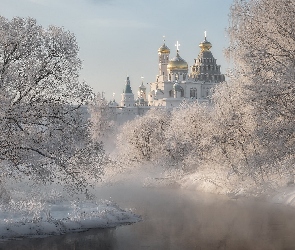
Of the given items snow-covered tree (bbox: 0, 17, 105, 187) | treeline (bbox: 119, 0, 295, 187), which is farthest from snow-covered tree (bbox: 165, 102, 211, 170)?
snow-covered tree (bbox: 0, 17, 105, 187)

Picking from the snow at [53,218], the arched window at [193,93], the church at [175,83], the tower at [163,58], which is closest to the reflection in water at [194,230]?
the snow at [53,218]

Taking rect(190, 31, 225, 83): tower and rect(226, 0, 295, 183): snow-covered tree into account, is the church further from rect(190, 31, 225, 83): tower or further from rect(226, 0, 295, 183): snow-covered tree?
rect(226, 0, 295, 183): snow-covered tree

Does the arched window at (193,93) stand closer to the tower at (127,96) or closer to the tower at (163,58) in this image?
the tower at (163,58)

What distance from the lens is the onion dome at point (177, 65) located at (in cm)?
10744

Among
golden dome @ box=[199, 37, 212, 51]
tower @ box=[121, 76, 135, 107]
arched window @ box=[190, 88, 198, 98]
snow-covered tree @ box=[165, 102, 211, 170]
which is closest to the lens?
snow-covered tree @ box=[165, 102, 211, 170]

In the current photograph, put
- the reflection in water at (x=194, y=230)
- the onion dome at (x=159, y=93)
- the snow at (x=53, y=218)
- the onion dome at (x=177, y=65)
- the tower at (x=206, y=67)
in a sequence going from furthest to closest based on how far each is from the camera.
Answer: the tower at (x=206, y=67) < the onion dome at (x=177, y=65) < the onion dome at (x=159, y=93) < the snow at (x=53, y=218) < the reflection in water at (x=194, y=230)

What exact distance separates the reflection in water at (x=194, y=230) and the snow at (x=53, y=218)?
52cm

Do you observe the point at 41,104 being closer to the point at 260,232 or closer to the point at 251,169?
the point at 251,169

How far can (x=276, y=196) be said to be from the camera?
77.2 ft

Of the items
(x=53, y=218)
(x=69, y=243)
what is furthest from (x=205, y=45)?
(x=69, y=243)

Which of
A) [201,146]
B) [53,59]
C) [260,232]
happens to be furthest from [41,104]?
[201,146]

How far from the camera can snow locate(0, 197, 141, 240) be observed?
15511 millimetres

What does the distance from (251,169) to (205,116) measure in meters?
20.9

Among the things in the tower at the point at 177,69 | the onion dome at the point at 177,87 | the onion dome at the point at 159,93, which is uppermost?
the tower at the point at 177,69
